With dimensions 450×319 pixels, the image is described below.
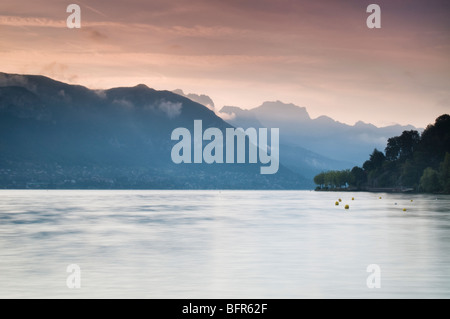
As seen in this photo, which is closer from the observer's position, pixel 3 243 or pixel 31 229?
pixel 3 243

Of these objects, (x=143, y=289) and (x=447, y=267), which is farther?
(x=447, y=267)

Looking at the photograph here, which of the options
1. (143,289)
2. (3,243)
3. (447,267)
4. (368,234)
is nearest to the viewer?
(143,289)

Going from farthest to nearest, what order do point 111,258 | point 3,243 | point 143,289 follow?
point 3,243
point 111,258
point 143,289

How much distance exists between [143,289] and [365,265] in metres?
13.4
